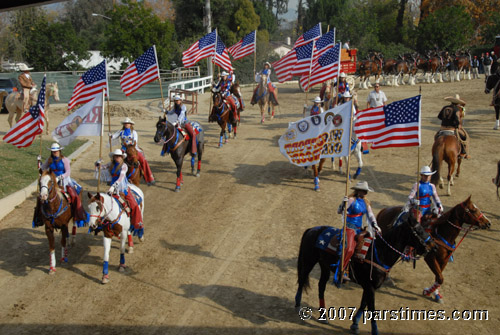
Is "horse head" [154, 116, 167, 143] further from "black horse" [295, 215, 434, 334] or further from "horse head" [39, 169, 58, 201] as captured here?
"black horse" [295, 215, 434, 334]

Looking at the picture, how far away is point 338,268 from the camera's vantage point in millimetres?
8961

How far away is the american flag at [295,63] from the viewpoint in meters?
19.5

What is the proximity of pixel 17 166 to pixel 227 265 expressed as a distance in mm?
10692

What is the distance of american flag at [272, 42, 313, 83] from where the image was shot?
19.5 meters

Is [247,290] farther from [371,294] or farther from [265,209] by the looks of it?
[265,209]

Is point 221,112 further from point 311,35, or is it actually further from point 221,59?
point 311,35

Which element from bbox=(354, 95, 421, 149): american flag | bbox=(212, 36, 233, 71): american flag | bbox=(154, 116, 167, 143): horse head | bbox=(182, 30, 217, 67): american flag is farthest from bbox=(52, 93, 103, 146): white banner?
bbox=(212, 36, 233, 71): american flag

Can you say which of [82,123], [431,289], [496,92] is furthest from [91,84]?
[496,92]

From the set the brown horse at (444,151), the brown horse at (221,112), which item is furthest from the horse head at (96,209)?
the brown horse at (221,112)

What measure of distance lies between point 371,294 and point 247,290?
9.56ft

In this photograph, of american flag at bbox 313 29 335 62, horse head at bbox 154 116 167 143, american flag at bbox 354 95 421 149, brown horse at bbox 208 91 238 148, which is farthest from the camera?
american flag at bbox 313 29 335 62

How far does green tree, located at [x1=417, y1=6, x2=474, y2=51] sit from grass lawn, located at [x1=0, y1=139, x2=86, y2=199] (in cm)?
4261

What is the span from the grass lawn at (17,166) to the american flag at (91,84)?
184 inches

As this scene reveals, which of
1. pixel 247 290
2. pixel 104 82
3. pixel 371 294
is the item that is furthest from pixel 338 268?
pixel 104 82
